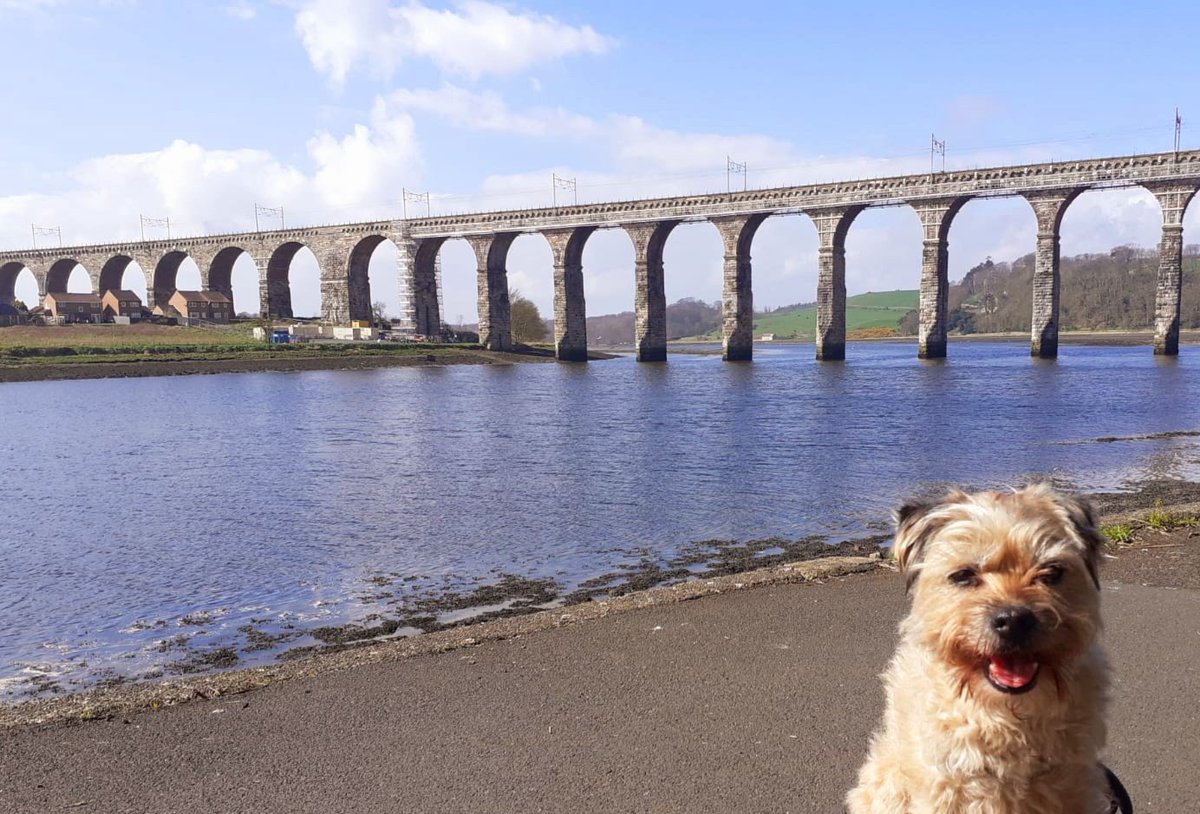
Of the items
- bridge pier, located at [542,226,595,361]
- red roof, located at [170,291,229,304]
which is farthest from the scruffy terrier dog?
red roof, located at [170,291,229,304]

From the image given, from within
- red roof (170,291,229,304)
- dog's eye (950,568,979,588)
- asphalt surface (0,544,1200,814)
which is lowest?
asphalt surface (0,544,1200,814)

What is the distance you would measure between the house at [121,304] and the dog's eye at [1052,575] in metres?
122

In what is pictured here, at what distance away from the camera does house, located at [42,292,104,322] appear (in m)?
110

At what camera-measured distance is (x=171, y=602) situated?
36.8 ft

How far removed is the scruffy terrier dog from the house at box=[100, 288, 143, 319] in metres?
122

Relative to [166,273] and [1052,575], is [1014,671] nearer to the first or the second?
[1052,575]

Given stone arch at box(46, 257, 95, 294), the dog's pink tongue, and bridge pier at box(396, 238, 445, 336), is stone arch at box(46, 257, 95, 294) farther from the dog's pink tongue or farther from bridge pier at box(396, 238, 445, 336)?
the dog's pink tongue

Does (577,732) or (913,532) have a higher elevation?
(913,532)

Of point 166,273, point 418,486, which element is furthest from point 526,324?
point 418,486

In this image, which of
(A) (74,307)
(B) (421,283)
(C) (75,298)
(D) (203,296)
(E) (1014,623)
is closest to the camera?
(E) (1014,623)

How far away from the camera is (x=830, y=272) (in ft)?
251

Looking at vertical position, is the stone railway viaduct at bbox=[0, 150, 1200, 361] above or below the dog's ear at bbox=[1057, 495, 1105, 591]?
above

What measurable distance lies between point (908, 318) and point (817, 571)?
593 feet

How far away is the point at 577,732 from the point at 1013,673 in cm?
308
